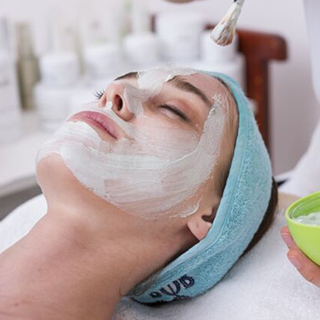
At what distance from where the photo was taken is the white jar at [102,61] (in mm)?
2217

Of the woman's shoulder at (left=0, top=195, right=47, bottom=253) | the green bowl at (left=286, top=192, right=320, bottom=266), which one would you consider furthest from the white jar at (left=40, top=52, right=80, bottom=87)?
the green bowl at (left=286, top=192, right=320, bottom=266)

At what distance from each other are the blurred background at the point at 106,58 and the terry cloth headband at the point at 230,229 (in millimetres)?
939

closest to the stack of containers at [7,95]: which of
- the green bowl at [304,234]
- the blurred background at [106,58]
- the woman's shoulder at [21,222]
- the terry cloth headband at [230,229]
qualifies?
the blurred background at [106,58]

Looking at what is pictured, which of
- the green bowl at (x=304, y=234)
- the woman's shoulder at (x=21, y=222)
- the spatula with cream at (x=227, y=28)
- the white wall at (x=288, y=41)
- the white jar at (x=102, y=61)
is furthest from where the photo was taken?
the white wall at (x=288, y=41)

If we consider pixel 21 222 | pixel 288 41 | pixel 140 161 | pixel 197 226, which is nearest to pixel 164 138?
pixel 140 161

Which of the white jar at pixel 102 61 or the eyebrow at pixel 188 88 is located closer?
the eyebrow at pixel 188 88

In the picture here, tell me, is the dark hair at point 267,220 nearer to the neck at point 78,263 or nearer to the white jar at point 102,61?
the neck at point 78,263

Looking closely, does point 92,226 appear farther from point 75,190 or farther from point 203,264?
point 203,264

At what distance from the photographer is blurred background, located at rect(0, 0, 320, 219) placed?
7.06 ft

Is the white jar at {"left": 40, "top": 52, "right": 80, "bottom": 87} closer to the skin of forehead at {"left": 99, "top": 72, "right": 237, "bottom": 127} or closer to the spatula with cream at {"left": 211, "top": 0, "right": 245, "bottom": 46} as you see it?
the skin of forehead at {"left": 99, "top": 72, "right": 237, "bottom": 127}

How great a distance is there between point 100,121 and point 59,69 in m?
1.11

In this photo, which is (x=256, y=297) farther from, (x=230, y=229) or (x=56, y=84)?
(x=56, y=84)

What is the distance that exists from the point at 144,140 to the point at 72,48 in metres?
1.27

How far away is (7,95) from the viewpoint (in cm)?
211
